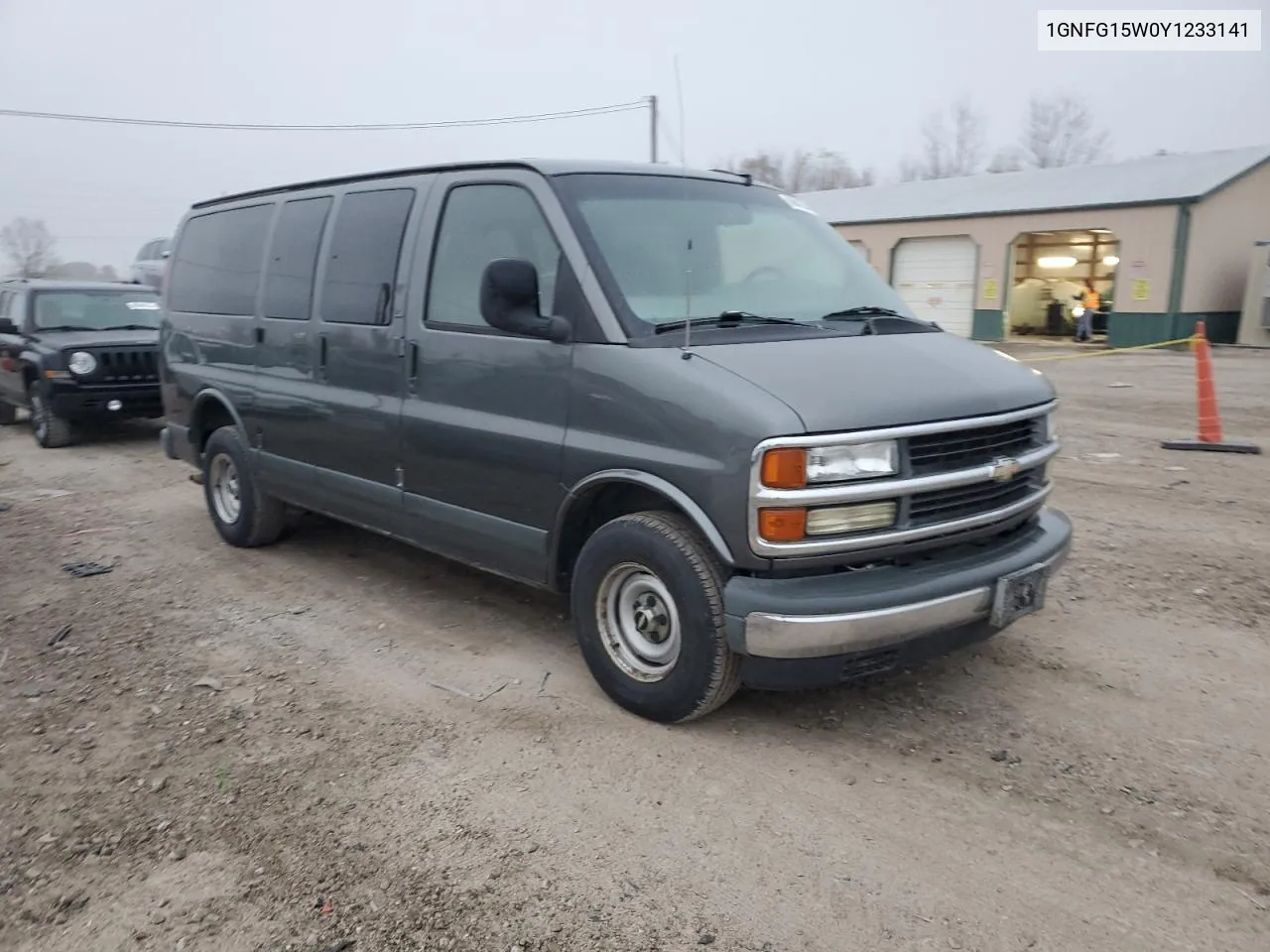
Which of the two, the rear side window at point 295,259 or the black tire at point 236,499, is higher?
the rear side window at point 295,259

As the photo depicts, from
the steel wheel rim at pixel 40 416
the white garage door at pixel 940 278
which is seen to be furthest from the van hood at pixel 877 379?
the white garage door at pixel 940 278

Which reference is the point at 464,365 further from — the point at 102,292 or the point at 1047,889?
the point at 102,292

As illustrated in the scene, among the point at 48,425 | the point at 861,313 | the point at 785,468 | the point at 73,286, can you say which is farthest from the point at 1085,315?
the point at 785,468

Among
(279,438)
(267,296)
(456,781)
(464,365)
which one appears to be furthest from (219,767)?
(267,296)

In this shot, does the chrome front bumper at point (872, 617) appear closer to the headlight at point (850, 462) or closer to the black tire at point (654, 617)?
the black tire at point (654, 617)

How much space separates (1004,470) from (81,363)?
34.0 feet

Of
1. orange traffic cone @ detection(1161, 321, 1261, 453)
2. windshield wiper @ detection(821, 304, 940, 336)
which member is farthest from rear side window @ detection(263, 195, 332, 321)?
orange traffic cone @ detection(1161, 321, 1261, 453)

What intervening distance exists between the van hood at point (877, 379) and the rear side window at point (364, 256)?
2.02 m

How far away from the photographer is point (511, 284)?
3.94 meters

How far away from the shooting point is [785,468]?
3332mm

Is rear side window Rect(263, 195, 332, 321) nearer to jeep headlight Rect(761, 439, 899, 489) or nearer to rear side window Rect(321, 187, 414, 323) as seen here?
rear side window Rect(321, 187, 414, 323)

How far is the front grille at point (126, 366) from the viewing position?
10906 millimetres

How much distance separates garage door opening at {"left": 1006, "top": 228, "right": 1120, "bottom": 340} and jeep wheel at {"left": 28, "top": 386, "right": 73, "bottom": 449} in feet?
79.4

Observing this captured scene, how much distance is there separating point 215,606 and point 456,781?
2.63 m
